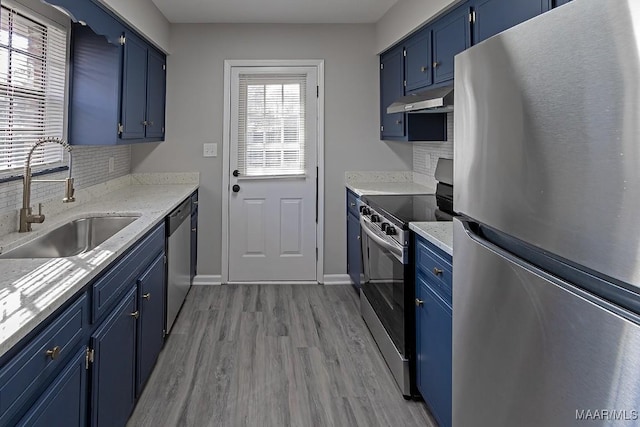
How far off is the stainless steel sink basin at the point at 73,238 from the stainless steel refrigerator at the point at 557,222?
1.84 m

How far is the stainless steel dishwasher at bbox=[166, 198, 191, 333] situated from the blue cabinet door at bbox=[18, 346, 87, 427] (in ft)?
4.89

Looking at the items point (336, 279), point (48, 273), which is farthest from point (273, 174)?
point (48, 273)

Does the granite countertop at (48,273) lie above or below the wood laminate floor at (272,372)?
above

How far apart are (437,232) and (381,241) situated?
65 centimetres

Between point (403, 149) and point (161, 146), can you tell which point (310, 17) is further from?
point (161, 146)

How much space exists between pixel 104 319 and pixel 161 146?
279cm

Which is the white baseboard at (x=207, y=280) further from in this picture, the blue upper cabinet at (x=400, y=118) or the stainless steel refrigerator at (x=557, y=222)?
the stainless steel refrigerator at (x=557, y=222)

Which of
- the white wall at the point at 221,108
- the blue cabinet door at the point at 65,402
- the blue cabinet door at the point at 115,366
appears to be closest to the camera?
the blue cabinet door at the point at 65,402

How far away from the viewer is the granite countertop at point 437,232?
176 centimetres

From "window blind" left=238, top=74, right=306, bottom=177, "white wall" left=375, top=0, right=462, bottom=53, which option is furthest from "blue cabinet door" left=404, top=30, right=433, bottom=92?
"window blind" left=238, top=74, right=306, bottom=177

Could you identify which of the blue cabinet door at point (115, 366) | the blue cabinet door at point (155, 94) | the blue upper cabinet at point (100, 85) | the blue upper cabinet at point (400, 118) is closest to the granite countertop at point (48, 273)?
the blue cabinet door at point (115, 366)

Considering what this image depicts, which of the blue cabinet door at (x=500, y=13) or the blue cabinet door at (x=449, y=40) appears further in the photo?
the blue cabinet door at (x=449, y=40)

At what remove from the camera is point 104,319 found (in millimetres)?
1638

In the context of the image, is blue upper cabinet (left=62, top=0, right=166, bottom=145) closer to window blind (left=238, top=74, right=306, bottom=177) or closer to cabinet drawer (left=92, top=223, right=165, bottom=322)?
cabinet drawer (left=92, top=223, right=165, bottom=322)
